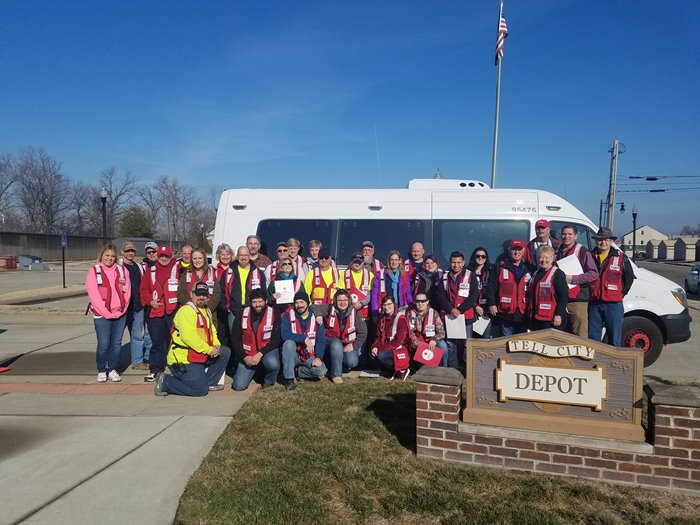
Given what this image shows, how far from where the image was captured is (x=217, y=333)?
237 inches

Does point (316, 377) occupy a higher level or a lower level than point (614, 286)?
lower

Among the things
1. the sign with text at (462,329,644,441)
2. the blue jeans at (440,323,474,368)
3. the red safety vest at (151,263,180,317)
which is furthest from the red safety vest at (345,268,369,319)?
the sign with text at (462,329,644,441)

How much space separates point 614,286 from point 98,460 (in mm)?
5679

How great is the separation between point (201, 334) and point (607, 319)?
4878mm

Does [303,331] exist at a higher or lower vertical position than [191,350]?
higher

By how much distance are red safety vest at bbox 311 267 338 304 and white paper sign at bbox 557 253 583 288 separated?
114 inches

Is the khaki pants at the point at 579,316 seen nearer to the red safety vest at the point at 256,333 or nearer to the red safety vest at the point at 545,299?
the red safety vest at the point at 545,299

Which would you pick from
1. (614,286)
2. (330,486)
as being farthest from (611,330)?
(330,486)

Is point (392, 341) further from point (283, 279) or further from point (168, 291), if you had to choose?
point (168, 291)

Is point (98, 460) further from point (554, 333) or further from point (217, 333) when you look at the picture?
point (554, 333)

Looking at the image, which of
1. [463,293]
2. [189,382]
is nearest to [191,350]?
[189,382]

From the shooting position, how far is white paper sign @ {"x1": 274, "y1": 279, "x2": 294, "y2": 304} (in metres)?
5.92

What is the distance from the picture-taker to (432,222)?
678 cm

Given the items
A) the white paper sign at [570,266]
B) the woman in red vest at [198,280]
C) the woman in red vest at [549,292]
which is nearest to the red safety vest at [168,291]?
the woman in red vest at [198,280]
